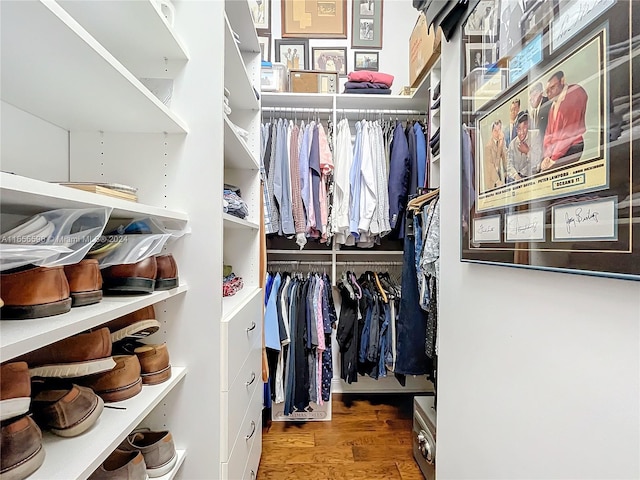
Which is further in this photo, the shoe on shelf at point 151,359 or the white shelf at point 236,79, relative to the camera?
the white shelf at point 236,79

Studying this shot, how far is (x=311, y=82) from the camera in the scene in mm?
2021

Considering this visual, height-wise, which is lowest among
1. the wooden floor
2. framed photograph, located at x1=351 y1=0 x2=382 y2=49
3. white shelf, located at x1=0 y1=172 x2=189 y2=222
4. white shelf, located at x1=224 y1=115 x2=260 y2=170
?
the wooden floor

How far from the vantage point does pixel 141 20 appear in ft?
2.25

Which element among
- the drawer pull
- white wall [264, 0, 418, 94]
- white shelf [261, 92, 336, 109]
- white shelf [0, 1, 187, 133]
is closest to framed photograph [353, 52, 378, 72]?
white wall [264, 0, 418, 94]

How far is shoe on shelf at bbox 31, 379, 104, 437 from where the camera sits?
528mm

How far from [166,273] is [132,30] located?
0.58 m

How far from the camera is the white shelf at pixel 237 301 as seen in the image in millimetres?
912

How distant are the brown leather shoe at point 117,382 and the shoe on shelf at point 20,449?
0.19m

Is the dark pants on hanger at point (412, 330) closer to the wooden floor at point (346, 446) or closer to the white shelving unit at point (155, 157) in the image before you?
the wooden floor at point (346, 446)

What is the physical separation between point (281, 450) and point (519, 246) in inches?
61.6

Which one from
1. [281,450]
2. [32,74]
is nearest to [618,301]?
[32,74]

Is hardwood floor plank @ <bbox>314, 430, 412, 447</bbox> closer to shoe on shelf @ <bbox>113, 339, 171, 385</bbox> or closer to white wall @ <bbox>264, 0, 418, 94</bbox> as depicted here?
shoe on shelf @ <bbox>113, 339, 171, 385</bbox>
